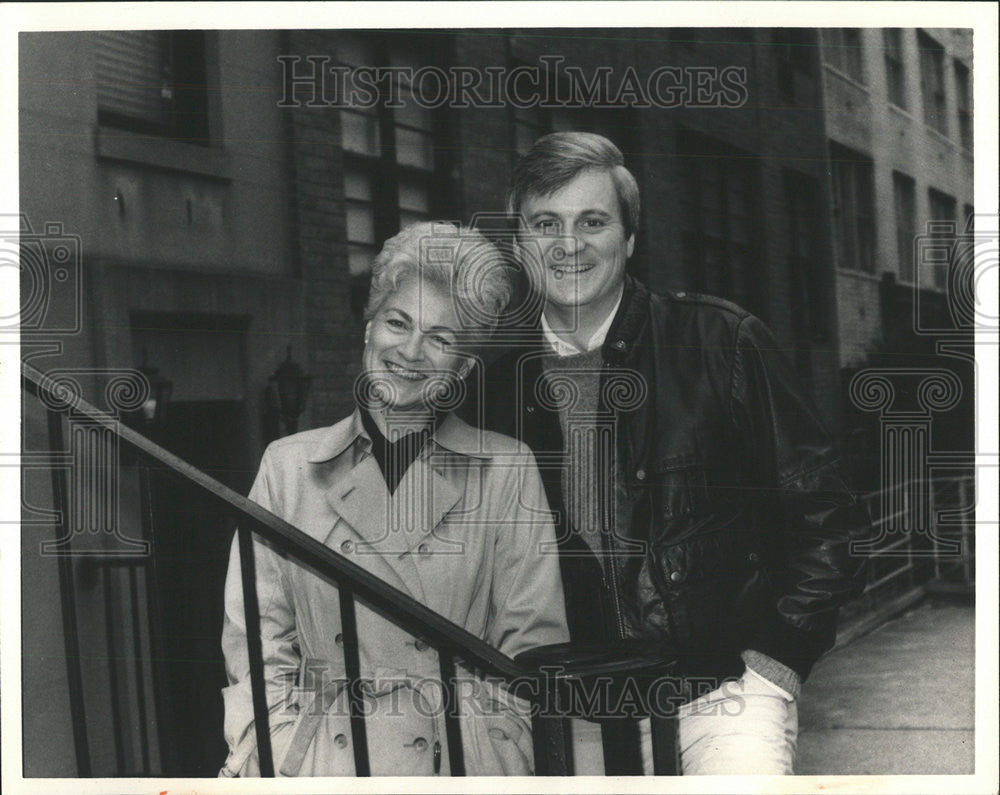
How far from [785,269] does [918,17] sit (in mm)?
1051

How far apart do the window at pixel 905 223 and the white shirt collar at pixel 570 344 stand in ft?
Result: 3.43

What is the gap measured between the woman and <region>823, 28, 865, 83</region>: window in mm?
1424

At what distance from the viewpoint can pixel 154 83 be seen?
3.84m

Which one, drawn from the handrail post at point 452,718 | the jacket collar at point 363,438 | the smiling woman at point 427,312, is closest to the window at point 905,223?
the smiling woman at point 427,312

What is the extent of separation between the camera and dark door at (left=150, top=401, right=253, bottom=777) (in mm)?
3820

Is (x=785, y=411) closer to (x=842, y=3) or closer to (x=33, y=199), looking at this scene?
(x=842, y=3)

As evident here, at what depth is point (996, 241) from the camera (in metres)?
3.92

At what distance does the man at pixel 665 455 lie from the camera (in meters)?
3.80

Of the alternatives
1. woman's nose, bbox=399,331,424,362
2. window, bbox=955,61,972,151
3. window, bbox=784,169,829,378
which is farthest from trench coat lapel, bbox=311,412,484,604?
window, bbox=955,61,972,151
